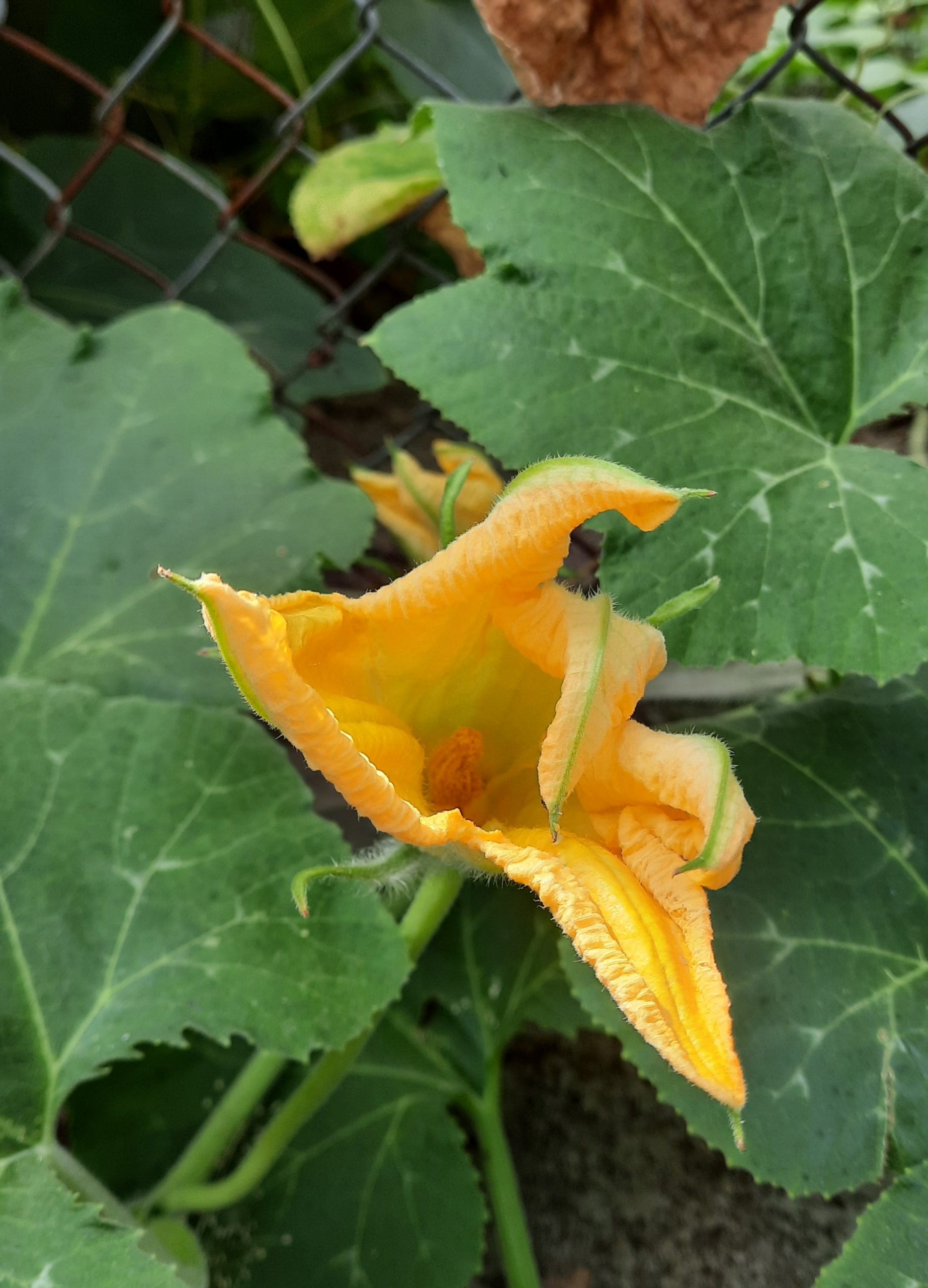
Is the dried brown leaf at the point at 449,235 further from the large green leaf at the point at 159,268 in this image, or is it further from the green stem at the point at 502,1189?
the green stem at the point at 502,1189

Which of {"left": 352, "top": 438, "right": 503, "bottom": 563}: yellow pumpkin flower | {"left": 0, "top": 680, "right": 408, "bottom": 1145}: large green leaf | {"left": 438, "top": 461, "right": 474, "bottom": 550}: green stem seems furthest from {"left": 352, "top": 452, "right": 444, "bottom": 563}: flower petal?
{"left": 438, "top": 461, "right": 474, "bottom": 550}: green stem

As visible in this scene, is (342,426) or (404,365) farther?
(342,426)

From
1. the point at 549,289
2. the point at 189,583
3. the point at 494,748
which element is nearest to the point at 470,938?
the point at 494,748

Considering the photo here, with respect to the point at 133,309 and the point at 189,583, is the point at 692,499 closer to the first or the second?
the point at 189,583

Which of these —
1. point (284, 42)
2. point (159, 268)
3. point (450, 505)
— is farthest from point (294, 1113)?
point (284, 42)

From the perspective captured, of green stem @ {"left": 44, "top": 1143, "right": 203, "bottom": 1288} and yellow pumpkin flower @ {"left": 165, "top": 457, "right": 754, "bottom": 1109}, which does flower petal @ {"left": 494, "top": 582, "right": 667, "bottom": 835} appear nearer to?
yellow pumpkin flower @ {"left": 165, "top": 457, "right": 754, "bottom": 1109}

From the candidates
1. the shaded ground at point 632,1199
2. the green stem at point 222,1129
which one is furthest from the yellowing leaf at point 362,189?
the shaded ground at point 632,1199
